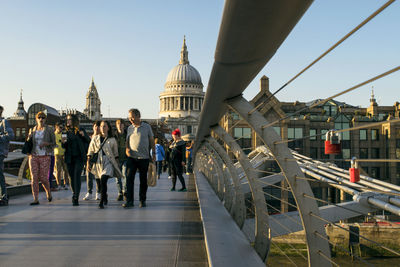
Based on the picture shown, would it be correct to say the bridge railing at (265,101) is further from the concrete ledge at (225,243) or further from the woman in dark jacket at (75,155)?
the woman in dark jacket at (75,155)

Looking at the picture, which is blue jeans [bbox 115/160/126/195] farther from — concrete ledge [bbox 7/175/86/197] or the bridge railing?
the bridge railing

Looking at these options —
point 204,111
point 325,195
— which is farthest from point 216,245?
point 325,195

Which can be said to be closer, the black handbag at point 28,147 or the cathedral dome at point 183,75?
the black handbag at point 28,147

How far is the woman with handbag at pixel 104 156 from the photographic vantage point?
654 cm

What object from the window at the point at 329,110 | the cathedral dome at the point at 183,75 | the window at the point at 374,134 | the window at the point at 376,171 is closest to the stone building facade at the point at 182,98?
the cathedral dome at the point at 183,75

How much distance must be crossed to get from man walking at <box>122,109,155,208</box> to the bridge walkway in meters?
0.28

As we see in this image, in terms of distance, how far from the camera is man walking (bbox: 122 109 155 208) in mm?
6344

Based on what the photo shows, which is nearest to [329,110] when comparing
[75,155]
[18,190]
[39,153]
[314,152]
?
[314,152]

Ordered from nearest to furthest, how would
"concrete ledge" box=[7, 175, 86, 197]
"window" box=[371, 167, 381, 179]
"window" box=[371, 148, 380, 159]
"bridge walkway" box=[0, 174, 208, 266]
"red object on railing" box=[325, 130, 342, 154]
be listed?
1. "red object on railing" box=[325, 130, 342, 154]
2. "bridge walkway" box=[0, 174, 208, 266]
3. "concrete ledge" box=[7, 175, 86, 197]
4. "window" box=[371, 167, 381, 179]
5. "window" box=[371, 148, 380, 159]

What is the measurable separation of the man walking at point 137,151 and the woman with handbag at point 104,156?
0.33m

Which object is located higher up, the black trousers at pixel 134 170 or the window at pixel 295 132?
the window at pixel 295 132

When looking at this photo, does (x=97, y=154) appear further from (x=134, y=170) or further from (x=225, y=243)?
(x=225, y=243)

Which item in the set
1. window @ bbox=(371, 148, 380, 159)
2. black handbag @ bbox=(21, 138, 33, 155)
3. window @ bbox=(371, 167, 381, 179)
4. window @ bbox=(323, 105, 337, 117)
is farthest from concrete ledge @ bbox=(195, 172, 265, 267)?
window @ bbox=(323, 105, 337, 117)

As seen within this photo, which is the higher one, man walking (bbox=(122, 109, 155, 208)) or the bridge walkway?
man walking (bbox=(122, 109, 155, 208))
